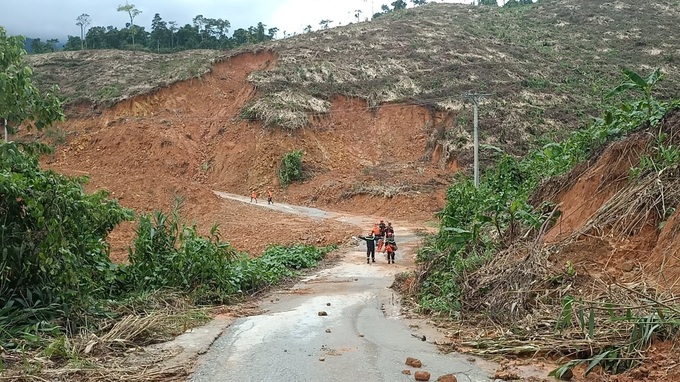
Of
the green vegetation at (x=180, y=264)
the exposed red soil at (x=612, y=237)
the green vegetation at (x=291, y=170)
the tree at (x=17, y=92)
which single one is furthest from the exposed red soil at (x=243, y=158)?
the exposed red soil at (x=612, y=237)

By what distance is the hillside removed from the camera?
1422 inches

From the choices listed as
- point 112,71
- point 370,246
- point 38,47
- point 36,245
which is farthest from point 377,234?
point 38,47

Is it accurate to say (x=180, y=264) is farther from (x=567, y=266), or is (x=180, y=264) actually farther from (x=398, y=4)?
(x=398, y=4)

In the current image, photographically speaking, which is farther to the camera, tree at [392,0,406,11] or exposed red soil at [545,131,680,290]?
tree at [392,0,406,11]

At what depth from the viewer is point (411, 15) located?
242ft

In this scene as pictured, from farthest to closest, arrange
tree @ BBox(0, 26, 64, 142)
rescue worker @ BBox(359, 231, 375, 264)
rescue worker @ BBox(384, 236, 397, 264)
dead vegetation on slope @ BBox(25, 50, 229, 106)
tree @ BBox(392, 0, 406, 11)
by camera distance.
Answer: tree @ BBox(392, 0, 406, 11), dead vegetation on slope @ BBox(25, 50, 229, 106), rescue worker @ BBox(384, 236, 397, 264), rescue worker @ BBox(359, 231, 375, 264), tree @ BBox(0, 26, 64, 142)

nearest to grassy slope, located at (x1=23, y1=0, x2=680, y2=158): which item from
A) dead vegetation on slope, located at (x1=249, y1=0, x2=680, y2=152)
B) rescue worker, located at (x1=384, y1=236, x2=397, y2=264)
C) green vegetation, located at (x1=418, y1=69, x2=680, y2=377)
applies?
dead vegetation on slope, located at (x1=249, y1=0, x2=680, y2=152)

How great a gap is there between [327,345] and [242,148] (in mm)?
36212

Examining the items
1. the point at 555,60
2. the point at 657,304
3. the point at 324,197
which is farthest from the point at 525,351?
the point at 555,60

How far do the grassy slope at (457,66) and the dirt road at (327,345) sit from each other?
29515 mm

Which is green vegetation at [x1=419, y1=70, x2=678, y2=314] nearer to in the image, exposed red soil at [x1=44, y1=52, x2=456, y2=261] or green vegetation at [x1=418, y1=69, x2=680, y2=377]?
green vegetation at [x1=418, y1=69, x2=680, y2=377]

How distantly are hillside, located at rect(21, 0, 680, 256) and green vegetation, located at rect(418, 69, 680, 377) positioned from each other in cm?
1777

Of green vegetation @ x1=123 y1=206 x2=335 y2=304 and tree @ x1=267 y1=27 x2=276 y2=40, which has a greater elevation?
tree @ x1=267 y1=27 x2=276 y2=40

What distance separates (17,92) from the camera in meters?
6.45
